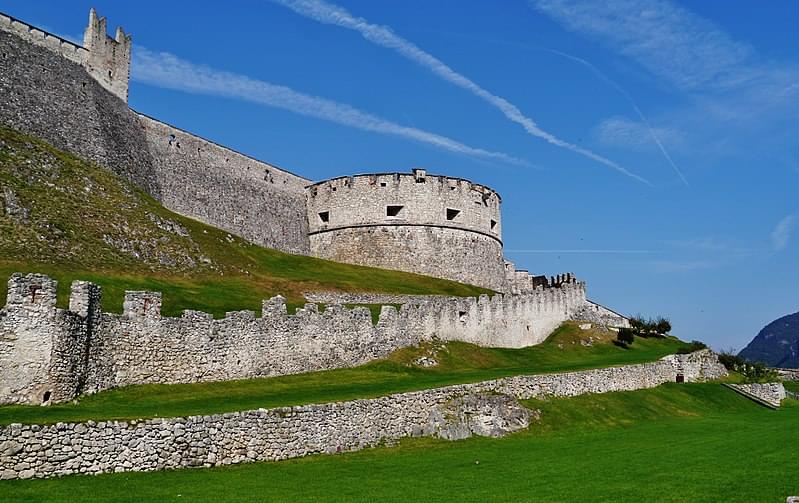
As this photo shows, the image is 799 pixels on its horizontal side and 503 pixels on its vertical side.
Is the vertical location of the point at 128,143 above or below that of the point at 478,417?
above

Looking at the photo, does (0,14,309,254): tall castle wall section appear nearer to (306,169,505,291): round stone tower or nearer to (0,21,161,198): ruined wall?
(0,21,161,198): ruined wall

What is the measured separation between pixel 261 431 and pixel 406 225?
2025 inches

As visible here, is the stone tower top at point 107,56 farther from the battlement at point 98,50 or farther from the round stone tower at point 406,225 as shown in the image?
the round stone tower at point 406,225

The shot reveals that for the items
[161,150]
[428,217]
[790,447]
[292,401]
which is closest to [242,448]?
[292,401]

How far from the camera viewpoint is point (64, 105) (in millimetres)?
49781

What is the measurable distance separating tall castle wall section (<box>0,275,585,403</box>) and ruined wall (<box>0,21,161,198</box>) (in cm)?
2659

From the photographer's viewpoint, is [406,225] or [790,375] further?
[406,225]

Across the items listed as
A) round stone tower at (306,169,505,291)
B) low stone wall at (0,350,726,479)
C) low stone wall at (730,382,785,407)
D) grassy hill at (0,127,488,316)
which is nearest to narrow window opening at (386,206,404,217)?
round stone tower at (306,169,505,291)

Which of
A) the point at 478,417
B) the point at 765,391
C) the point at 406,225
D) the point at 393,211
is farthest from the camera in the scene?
the point at 393,211

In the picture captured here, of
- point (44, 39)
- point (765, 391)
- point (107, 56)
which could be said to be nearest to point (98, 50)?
point (107, 56)

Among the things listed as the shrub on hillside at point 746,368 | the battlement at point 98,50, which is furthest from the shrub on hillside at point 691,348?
the battlement at point 98,50

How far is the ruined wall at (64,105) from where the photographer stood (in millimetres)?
46500

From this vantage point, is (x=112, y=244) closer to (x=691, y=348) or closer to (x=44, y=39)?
(x=44, y=39)

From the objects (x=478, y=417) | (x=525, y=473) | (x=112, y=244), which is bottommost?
(x=525, y=473)
